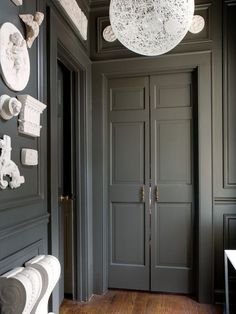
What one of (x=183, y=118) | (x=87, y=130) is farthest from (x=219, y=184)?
(x=87, y=130)

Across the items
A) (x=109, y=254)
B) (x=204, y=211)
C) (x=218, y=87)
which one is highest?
(x=218, y=87)

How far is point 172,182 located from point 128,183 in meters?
0.44

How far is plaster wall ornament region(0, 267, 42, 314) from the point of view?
1.24 metres

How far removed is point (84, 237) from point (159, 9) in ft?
6.66

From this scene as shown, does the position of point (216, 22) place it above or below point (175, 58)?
above

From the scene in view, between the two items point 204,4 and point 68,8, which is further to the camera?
point 204,4

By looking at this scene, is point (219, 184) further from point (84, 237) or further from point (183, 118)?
point (84, 237)

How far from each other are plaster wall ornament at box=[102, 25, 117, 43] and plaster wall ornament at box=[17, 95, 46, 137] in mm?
1492

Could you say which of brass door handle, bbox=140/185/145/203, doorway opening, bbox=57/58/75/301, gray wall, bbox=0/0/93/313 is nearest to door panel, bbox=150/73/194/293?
brass door handle, bbox=140/185/145/203

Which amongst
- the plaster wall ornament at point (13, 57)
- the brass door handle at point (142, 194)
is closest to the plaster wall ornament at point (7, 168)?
the plaster wall ornament at point (13, 57)

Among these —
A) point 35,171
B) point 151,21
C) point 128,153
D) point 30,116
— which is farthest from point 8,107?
point 128,153

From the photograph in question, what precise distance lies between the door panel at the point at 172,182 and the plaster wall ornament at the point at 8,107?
1.71 metres

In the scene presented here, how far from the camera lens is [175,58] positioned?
109 inches

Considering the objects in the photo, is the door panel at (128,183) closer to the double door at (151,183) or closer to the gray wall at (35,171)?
the double door at (151,183)
